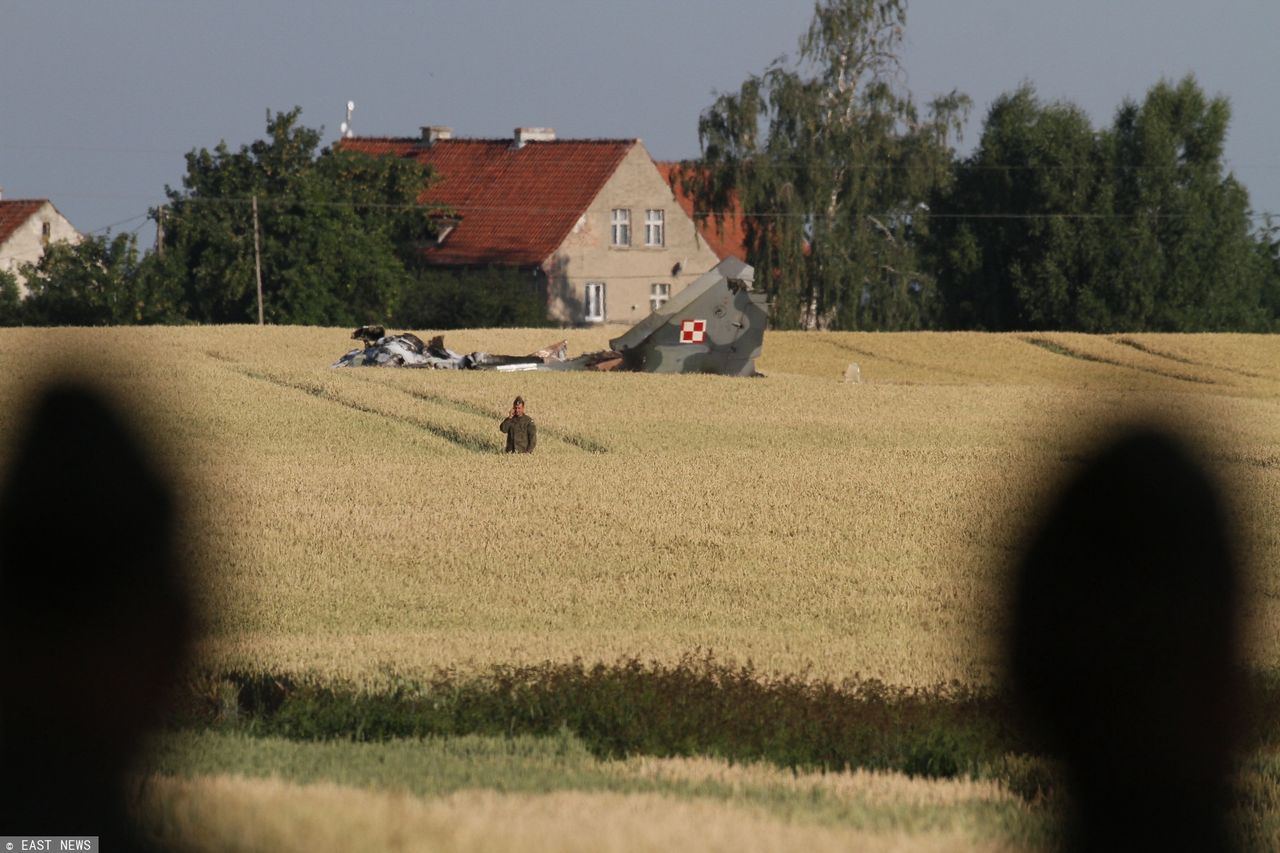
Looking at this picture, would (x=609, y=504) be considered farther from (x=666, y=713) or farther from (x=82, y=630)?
(x=666, y=713)

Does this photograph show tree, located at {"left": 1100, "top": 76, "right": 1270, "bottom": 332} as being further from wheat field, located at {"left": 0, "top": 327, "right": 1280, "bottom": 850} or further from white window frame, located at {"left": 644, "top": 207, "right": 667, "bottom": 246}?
wheat field, located at {"left": 0, "top": 327, "right": 1280, "bottom": 850}

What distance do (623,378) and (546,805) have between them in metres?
31.7

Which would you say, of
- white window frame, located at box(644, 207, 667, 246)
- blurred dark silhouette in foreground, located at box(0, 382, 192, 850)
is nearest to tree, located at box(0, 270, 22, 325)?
white window frame, located at box(644, 207, 667, 246)

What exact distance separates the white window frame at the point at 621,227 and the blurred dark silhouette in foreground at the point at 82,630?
58485 millimetres

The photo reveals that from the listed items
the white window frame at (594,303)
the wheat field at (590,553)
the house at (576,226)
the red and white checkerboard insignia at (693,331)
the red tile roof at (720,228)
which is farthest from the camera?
the white window frame at (594,303)

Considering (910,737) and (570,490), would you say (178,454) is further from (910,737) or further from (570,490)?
(910,737)

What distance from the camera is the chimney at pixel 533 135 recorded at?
86312mm

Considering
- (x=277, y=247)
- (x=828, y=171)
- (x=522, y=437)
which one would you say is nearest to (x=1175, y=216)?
(x=828, y=171)

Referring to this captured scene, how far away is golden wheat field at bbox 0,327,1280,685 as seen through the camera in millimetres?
13164

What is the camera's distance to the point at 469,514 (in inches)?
771

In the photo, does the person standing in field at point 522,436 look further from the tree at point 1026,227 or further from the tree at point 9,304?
the tree at point 1026,227

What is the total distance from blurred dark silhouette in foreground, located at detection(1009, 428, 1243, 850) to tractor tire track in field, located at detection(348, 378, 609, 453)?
9672mm

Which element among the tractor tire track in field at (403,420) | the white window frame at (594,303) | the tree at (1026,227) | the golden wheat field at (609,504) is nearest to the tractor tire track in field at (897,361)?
the golden wheat field at (609,504)

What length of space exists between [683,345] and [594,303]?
1597 inches
